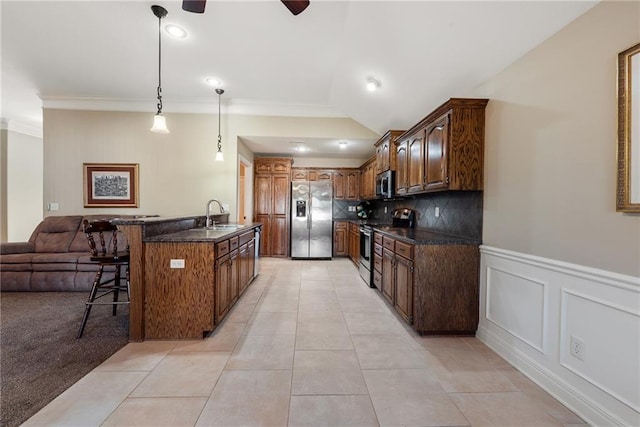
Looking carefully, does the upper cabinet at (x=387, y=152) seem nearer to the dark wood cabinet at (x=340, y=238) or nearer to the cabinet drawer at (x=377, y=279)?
the cabinet drawer at (x=377, y=279)

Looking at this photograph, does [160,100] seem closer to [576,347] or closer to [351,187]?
[576,347]

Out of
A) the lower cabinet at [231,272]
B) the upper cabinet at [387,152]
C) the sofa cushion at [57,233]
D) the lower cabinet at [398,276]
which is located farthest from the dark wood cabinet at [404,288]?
the sofa cushion at [57,233]

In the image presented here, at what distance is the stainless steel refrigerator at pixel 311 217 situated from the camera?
571 centimetres

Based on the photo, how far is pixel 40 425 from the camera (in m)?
1.38

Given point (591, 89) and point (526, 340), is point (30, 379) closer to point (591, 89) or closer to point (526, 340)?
point (526, 340)

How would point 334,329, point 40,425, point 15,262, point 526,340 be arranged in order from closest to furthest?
point 40,425 < point 526,340 < point 334,329 < point 15,262

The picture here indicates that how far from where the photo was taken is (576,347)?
154 centimetres

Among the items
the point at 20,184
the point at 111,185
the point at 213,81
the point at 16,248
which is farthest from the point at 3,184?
the point at 213,81

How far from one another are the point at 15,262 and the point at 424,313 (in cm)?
521

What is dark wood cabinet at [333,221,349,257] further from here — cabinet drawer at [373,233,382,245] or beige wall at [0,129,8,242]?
beige wall at [0,129,8,242]

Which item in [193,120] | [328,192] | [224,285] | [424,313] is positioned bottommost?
[424,313]

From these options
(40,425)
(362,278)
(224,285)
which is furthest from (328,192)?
(40,425)

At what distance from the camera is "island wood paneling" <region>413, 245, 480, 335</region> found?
2387 millimetres

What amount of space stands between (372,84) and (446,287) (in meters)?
2.50
